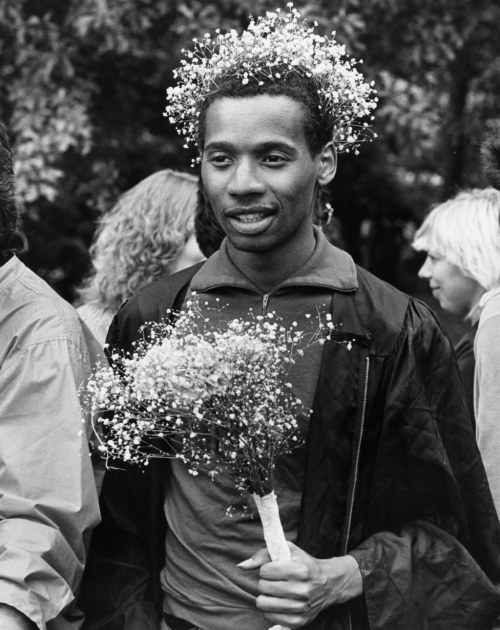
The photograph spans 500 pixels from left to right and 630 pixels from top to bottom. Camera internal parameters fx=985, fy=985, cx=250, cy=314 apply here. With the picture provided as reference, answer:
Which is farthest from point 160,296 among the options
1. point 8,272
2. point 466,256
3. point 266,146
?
point 466,256

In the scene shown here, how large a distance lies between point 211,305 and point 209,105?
565mm

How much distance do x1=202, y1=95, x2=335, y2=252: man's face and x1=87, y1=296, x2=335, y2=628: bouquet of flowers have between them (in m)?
0.32

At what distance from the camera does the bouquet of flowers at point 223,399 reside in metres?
2.29

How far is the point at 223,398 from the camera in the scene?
2318mm

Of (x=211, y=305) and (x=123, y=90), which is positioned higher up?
(x=123, y=90)

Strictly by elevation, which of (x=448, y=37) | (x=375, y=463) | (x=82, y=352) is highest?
(x=448, y=37)

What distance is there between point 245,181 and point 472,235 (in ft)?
6.25

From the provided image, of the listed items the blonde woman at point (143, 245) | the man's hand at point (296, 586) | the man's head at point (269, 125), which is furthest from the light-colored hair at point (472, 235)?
the man's hand at point (296, 586)

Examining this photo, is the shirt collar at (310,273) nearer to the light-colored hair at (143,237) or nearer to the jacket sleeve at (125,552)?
the jacket sleeve at (125,552)

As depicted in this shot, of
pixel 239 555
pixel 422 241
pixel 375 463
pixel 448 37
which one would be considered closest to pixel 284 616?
pixel 239 555

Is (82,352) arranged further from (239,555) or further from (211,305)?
(239,555)

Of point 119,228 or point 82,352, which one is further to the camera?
point 119,228

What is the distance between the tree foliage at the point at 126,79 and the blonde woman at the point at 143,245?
123 centimetres

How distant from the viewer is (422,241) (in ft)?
15.2
